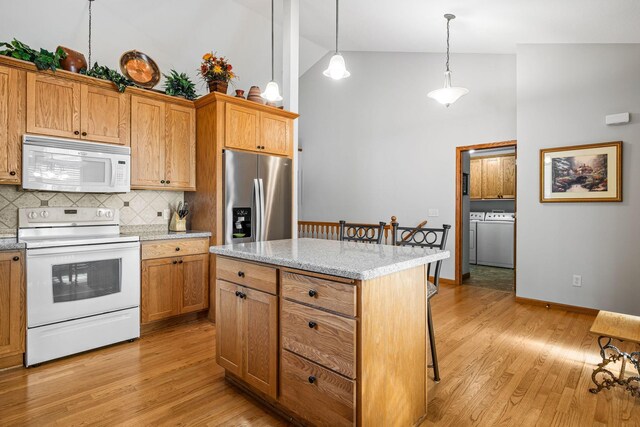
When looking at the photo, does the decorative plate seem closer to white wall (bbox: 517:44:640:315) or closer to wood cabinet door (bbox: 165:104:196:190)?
wood cabinet door (bbox: 165:104:196:190)

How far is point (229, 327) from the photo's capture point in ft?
7.07

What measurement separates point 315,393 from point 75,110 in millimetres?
2955

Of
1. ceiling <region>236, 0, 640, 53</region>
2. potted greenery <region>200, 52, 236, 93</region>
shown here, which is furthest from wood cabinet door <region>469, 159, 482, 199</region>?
potted greenery <region>200, 52, 236, 93</region>

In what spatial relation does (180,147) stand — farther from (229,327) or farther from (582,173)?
(582,173)

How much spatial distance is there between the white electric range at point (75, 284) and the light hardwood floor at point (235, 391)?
150 mm

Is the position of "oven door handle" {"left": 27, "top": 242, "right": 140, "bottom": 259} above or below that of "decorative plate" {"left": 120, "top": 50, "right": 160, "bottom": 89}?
below

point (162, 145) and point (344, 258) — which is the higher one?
point (162, 145)

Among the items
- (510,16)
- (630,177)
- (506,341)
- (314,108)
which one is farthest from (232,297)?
(314,108)

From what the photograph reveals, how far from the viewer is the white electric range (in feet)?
8.19

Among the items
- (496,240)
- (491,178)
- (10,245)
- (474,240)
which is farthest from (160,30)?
(491,178)

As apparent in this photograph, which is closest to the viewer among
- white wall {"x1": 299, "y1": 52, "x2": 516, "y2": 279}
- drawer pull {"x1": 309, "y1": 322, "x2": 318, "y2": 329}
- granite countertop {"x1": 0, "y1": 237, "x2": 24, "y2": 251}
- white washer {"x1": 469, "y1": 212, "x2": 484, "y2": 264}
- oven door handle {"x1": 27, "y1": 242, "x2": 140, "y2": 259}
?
drawer pull {"x1": 309, "y1": 322, "x2": 318, "y2": 329}

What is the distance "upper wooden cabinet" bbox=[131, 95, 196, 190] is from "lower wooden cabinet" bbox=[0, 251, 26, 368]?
1131 millimetres

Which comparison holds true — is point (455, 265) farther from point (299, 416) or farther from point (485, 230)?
point (299, 416)

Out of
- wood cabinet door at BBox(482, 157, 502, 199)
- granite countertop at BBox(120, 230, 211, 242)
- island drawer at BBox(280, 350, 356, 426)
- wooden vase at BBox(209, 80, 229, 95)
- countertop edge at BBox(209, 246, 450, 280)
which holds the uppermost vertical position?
wooden vase at BBox(209, 80, 229, 95)
